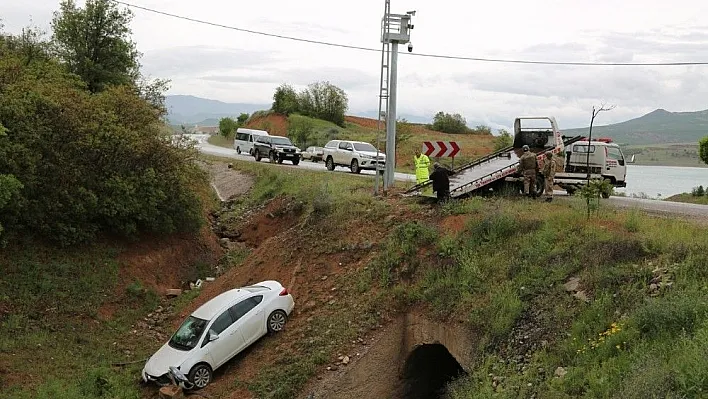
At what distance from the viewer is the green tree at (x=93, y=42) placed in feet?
95.1

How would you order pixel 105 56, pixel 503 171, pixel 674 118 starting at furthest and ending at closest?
pixel 674 118 < pixel 105 56 < pixel 503 171

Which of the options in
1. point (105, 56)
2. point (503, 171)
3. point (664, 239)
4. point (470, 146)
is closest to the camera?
point (664, 239)

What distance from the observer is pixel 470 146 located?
5281 centimetres

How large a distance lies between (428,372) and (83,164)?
1223cm

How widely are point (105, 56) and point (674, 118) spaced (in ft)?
234

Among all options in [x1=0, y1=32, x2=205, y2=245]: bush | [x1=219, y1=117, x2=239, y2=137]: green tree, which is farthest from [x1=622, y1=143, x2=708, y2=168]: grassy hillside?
[x1=219, y1=117, x2=239, y2=137]: green tree

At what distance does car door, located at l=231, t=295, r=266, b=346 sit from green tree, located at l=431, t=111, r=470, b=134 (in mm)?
57691

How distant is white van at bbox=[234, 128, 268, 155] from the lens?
44.1 m

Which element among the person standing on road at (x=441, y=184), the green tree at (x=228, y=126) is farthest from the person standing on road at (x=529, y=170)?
the green tree at (x=228, y=126)


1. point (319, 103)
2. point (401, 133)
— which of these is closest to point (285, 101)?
point (319, 103)

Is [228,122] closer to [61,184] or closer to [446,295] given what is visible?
[61,184]

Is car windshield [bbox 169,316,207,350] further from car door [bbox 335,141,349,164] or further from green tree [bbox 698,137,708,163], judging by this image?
green tree [bbox 698,137,708,163]

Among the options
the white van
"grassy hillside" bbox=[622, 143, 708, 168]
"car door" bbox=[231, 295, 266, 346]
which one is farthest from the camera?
"grassy hillside" bbox=[622, 143, 708, 168]

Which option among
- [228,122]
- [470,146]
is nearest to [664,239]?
[470,146]
